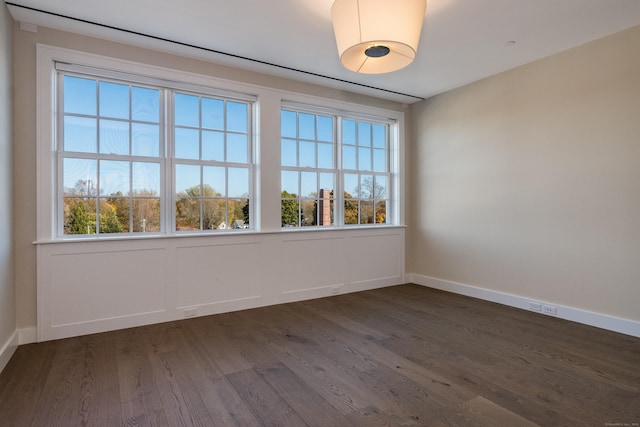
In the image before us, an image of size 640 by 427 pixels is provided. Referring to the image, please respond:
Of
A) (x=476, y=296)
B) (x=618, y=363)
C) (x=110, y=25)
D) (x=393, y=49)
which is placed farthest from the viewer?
(x=476, y=296)

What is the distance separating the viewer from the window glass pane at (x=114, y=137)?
332 cm

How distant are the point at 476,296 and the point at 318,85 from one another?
3.44 m

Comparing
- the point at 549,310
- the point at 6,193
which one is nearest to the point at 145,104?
the point at 6,193

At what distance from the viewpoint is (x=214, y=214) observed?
388 centimetres

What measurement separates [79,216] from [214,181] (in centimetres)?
132

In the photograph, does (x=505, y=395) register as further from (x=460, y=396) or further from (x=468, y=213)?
(x=468, y=213)

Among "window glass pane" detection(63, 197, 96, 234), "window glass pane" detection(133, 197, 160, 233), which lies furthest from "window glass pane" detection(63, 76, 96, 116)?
"window glass pane" detection(133, 197, 160, 233)

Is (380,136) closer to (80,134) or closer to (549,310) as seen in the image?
(549,310)

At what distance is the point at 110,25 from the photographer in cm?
301

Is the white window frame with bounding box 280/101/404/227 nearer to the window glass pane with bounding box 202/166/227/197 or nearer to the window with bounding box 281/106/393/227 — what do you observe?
the window with bounding box 281/106/393/227

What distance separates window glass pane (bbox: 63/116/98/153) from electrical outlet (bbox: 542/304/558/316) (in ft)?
16.2

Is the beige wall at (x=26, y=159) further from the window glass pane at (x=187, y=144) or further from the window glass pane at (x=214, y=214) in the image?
the window glass pane at (x=214, y=214)

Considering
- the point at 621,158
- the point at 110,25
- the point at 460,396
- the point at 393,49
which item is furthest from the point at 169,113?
the point at 621,158

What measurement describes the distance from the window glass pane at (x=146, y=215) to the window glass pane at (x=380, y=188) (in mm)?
3034
